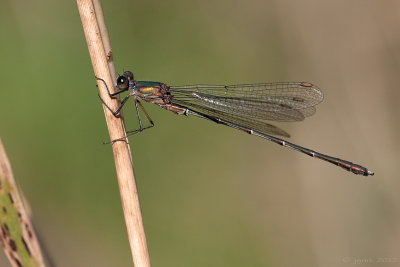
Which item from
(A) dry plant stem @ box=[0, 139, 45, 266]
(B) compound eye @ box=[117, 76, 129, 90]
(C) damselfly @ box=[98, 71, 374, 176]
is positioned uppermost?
(B) compound eye @ box=[117, 76, 129, 90]

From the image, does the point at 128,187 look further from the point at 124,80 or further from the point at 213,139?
the point at 213,139

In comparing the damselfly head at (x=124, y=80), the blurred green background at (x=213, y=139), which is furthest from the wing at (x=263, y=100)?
the blurred green background at (x=213, y=139)

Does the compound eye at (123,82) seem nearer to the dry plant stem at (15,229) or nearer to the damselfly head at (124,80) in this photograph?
the damselfly head at (124,80)

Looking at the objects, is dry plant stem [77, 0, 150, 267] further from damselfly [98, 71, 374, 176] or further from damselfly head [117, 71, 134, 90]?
damselfly [98, 71, 374, 176]

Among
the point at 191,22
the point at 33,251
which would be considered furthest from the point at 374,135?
the point at 33,251

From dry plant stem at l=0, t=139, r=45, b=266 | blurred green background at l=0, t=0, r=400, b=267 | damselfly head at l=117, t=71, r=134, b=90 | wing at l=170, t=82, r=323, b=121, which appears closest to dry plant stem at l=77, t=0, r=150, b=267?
dry plant stem at l=0, t=139, r=45, b=266

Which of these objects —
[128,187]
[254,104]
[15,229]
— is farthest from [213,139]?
[15,229]
